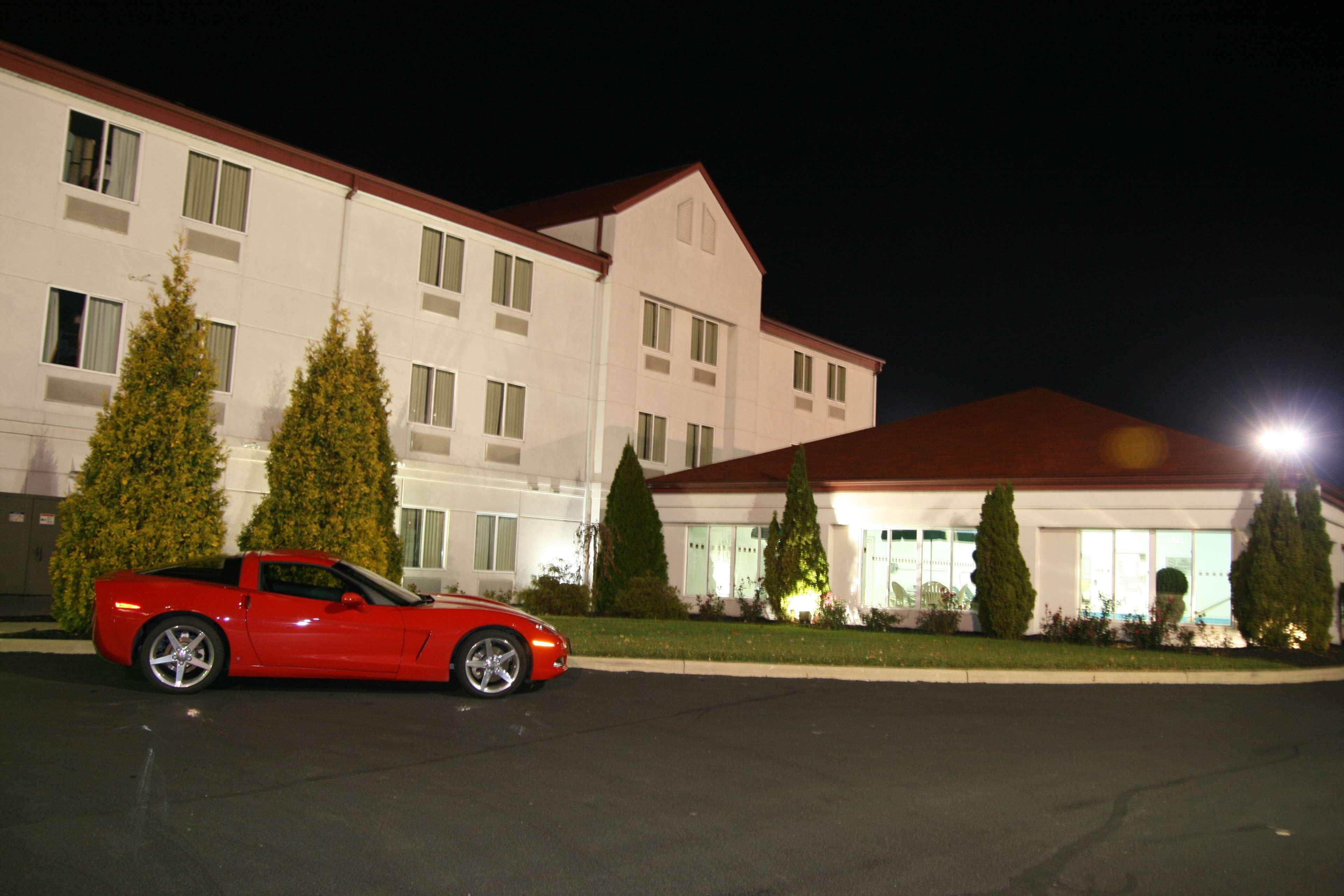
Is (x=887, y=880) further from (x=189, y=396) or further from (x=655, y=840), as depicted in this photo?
(x=189, y=396)

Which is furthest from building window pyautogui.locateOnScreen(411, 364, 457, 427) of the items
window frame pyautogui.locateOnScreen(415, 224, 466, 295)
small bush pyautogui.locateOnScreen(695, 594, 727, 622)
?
small bush pyautogui.locateOnScreen(695, 594, 727, 622)

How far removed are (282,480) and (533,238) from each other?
1165 cm

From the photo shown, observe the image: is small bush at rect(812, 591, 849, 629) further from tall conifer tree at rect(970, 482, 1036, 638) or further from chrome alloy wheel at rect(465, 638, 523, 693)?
chrome alloy wheel at rect(465, 638, 523, 693)

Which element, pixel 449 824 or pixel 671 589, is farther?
pixel 671 589

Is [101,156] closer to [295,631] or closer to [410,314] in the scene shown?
[410,314]

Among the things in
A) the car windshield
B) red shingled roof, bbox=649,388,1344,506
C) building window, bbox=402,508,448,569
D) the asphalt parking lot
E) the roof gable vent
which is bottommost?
the asphalt parking lot

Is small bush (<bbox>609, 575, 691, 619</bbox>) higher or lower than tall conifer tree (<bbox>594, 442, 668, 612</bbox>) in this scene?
lower

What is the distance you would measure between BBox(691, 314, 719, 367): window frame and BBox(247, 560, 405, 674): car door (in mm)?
21648

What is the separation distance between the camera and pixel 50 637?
45.2ft

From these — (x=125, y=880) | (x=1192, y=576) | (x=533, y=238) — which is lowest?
(x=125, y=880)

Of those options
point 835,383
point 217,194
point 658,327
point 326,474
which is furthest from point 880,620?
point 835,383

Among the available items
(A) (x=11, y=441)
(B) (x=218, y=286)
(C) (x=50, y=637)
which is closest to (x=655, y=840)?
(C) (x=50, y=637)

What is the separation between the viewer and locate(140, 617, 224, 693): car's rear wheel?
10.3 m

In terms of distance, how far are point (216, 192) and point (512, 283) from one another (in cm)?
748
